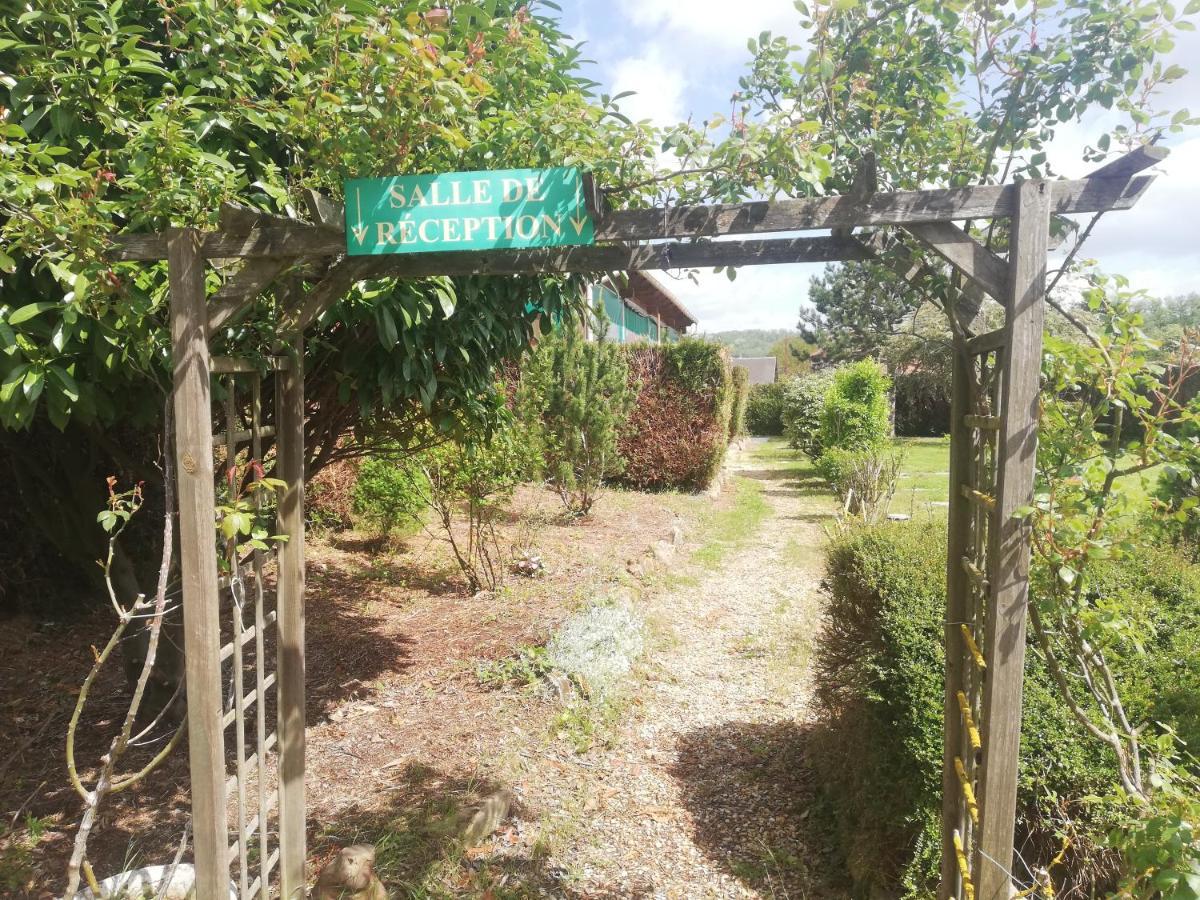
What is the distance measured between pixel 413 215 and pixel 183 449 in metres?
1.01

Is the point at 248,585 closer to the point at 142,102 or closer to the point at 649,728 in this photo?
the point at 649,728

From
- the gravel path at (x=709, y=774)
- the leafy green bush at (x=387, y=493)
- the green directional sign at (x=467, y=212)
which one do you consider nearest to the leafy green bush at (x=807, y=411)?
the gravel path at (x=709, y=774)

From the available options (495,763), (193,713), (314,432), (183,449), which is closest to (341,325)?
(314,432)

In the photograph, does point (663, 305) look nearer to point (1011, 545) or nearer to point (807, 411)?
point (807, 411)

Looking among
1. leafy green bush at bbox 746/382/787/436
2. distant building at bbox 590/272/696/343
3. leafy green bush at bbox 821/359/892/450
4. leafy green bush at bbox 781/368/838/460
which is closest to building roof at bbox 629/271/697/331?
distant building at bbox 590/272/696/343

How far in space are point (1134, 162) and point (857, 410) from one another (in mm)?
14169

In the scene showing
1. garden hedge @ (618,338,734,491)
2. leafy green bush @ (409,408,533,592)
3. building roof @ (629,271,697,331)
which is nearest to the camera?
leafy green bush @ (409,408,533,592)

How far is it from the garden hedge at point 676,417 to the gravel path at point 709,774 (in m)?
6.46

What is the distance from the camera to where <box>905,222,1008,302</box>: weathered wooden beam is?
7.16 ft

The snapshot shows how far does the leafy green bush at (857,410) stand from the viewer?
1557cm

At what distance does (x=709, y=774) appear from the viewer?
4.73 meters

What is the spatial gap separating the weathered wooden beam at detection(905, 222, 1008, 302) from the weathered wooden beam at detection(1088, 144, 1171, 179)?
0.31 m

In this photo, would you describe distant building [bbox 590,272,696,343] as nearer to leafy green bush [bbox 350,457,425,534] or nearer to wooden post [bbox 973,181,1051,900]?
leafy green bush [bbox 350,457,425,534]

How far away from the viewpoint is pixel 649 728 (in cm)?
525
